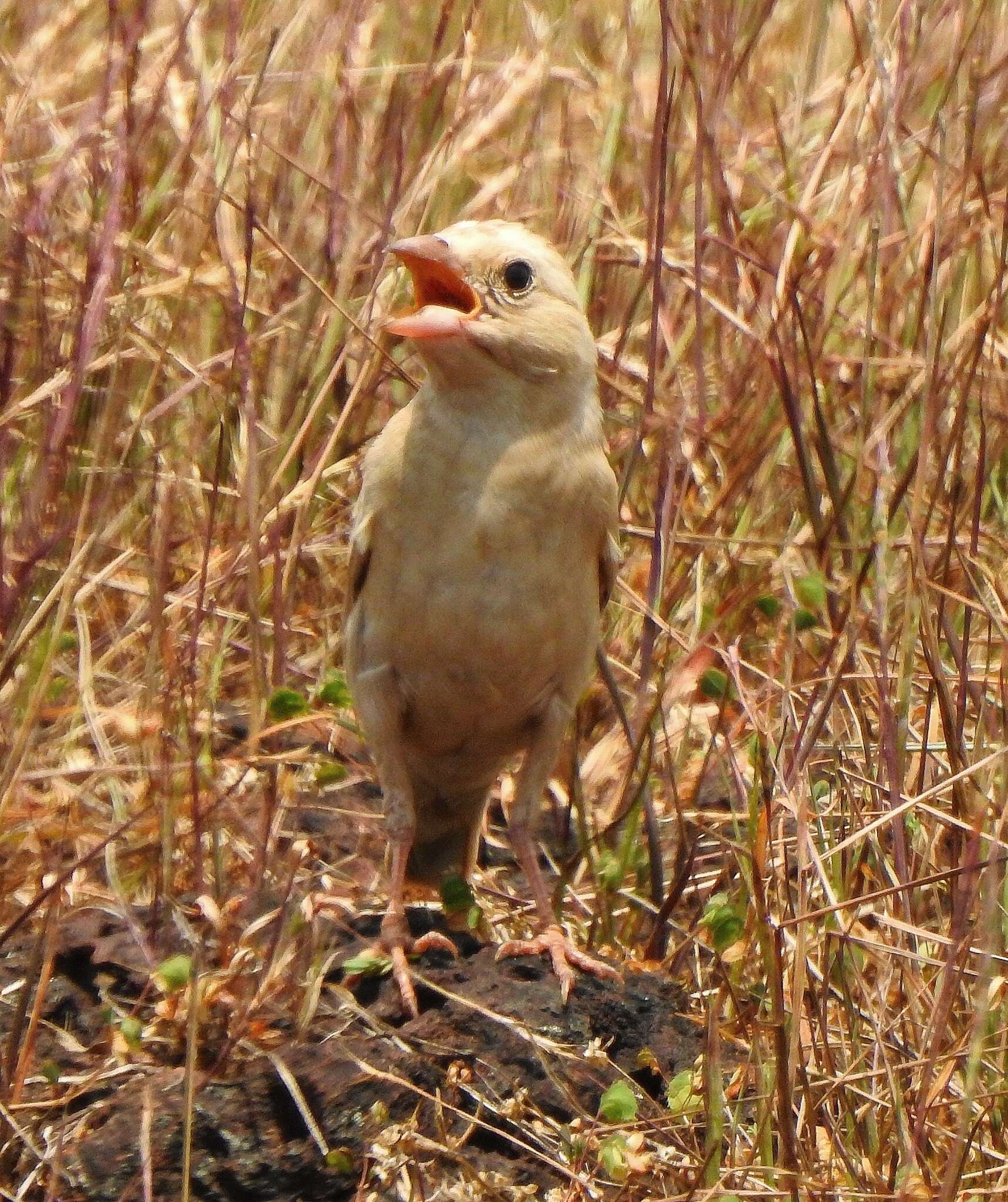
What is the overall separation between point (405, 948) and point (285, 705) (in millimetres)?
566

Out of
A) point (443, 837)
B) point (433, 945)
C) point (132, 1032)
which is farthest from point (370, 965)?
point (443, 837)

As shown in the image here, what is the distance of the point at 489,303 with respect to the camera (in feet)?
12.3

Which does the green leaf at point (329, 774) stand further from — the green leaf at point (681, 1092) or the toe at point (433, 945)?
the green leaf at point (681, 1092)

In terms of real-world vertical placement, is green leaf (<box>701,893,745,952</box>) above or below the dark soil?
above

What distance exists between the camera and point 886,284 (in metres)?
5.19

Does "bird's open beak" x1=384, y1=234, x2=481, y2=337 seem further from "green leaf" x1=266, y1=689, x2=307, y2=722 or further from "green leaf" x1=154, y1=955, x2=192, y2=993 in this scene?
"green leaf" x1=154, y1=955, x2=192, y2=993

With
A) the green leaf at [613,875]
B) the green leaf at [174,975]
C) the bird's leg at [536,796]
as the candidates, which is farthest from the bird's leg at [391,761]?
the green leaf at [174,975]

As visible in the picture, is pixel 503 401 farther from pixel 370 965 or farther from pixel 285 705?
pixel 370 965

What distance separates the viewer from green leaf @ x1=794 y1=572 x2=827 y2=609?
14.2 ft

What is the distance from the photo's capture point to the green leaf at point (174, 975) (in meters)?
3.32

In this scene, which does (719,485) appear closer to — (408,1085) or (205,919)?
(205,919)

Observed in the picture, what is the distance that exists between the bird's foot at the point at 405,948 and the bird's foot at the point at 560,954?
128 mm

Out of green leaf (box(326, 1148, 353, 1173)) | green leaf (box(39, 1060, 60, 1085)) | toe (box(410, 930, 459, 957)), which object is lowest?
green leaf (box(326, 1148, 353, 1173))

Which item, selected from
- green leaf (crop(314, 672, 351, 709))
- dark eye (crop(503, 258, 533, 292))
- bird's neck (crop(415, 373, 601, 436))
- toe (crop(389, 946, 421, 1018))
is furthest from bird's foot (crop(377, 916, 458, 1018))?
dark eye (crop(503, 258, 533, 292))
